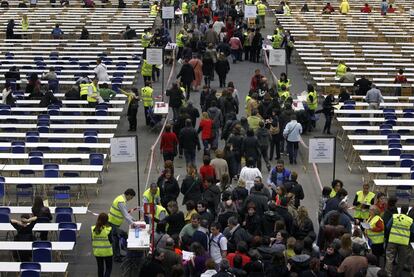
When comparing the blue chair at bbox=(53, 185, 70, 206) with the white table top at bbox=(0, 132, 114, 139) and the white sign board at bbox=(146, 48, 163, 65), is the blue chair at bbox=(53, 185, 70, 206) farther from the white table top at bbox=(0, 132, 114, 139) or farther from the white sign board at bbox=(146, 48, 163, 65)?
the white sign board at bbox=(146, 48, 163, 65)

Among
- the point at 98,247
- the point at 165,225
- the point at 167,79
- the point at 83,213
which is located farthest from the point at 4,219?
the point at 167,79

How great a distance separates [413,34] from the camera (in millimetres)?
40562

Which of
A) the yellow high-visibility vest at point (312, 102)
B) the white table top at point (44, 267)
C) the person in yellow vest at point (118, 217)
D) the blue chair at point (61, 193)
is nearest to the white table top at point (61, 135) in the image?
the blue chair at point (61, 193)

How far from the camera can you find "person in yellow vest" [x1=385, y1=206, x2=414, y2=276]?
17.0 metres

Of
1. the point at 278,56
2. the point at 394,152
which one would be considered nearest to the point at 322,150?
the point at 394,152

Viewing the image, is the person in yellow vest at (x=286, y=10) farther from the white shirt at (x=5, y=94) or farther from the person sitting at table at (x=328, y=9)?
the white shirt at (x=5, y=94)

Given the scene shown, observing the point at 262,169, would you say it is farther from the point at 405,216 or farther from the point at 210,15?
the point at 210,15

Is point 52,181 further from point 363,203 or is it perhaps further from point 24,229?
point 363,203

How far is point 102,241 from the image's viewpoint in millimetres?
16781

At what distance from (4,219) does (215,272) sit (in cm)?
578

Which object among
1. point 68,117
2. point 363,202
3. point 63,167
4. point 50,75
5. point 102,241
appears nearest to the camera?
point 102,241

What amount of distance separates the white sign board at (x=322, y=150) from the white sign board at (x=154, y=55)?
9354 mm

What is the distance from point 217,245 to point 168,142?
7098mm

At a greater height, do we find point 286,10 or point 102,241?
point 286,10
